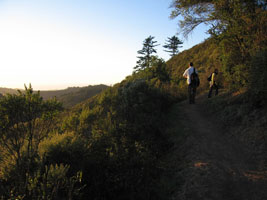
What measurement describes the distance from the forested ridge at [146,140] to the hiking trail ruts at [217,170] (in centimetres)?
2

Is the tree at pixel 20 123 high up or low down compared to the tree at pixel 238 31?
down

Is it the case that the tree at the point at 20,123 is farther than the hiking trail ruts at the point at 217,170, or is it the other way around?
the tree at the point at 20,123

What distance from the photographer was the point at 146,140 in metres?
5.67

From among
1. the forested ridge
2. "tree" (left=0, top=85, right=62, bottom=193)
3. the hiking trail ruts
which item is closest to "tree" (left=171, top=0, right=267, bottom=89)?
the forested ridge

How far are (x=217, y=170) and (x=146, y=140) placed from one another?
2.30 meters

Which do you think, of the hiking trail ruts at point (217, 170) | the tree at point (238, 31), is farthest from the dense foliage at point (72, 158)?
the tree at point (238, 31)

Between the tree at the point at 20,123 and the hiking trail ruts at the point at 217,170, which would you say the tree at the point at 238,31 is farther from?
the tree at the point at 20,123

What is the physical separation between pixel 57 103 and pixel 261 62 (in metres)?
6.81

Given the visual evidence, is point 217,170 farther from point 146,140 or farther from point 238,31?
point 238,31

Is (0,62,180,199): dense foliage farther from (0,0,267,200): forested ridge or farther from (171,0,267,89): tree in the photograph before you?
(171,0,267,89): tree

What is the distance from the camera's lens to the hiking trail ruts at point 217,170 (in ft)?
10.9

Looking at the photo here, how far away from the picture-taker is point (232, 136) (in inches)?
226

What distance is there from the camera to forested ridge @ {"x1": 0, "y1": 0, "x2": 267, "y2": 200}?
363 centimetres

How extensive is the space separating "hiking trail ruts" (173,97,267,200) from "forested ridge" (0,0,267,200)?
0.02 m
